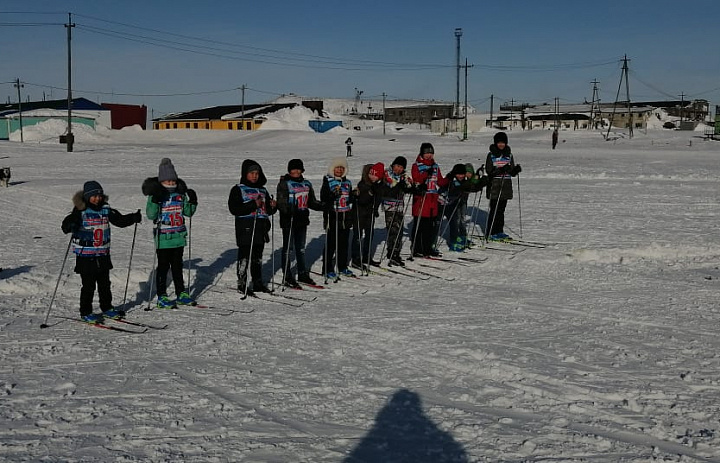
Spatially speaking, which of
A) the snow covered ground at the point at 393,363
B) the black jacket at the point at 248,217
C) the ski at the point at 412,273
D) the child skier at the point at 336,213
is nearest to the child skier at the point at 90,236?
the snow covered ground at the point at 393,363

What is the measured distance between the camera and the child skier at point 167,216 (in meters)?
7.30

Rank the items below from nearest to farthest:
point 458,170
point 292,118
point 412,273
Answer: point 412,273, point 458,170, point 292,118

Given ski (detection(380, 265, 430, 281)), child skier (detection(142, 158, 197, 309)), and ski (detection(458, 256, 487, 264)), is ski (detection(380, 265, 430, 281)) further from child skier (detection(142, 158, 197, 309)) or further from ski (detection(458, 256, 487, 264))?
child skier (detection(142, 158, 197, 309))

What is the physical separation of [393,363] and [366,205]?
4147mm

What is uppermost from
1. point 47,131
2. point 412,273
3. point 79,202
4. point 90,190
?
point 47,131

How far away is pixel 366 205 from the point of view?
369 inches

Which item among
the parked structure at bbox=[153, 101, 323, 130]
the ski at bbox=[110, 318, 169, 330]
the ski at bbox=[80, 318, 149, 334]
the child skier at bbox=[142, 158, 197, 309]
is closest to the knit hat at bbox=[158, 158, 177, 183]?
the child skier at bbox=[142, 158, 197, 309]

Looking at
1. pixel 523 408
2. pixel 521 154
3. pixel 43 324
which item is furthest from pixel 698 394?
pixel 521 154

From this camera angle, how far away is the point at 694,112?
112 metres

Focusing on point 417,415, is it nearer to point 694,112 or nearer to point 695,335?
point 695,335

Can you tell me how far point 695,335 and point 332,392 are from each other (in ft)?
12.0

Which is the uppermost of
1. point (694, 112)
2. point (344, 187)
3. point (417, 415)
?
point (694, 112)

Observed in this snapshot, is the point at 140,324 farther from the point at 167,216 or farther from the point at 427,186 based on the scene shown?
the point at 427,186

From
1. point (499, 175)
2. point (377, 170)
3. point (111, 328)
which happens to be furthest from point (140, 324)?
point (499, 175)
